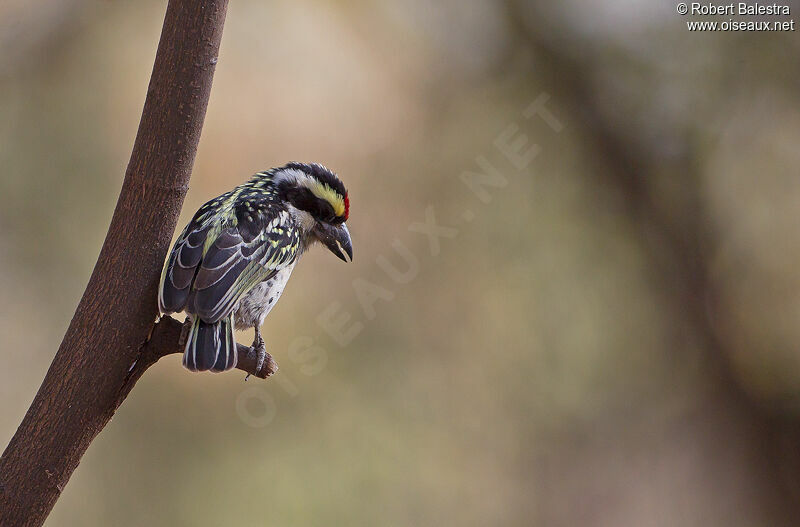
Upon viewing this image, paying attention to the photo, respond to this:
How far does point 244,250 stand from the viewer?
69.8 inches

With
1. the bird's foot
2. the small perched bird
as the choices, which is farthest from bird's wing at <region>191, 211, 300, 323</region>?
the bird's foot

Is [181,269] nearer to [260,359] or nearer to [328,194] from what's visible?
[260,359]

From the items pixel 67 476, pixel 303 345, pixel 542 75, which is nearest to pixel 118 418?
pixel 303 345

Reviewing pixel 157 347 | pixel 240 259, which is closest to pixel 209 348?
pixel 157 347

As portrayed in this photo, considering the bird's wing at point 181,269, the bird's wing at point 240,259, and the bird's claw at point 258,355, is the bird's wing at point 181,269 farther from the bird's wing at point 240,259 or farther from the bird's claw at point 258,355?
the bird's claw at point 258,355

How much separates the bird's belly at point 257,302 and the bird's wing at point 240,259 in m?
0.02

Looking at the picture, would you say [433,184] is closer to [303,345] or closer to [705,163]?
[303,345]

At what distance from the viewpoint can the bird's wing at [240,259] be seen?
1.62 metres

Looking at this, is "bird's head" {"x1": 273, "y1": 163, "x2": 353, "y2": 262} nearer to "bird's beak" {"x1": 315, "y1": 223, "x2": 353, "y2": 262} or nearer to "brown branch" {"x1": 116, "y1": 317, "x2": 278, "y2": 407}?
"bird's beak" {"x1": 315, "y1": 223, "x2": 353, "y2": 262}

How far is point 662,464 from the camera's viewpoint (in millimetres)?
3682

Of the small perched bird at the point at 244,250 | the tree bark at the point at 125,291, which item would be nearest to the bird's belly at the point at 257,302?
the small perched bird at the point at 244,250

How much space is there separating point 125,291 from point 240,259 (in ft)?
1.02

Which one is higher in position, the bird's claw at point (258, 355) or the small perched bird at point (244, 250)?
the small perched bird at point (244, 250)

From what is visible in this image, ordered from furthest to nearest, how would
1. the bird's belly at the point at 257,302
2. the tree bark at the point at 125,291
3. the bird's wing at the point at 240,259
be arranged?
the bird's belly at the point at 257,302 → the bird's wing at the point at 240,259 → the tree bark at the point at 125,291
